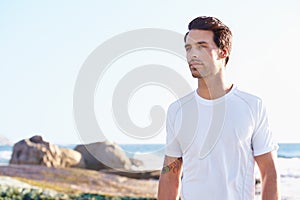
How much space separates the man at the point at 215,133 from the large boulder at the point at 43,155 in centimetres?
501

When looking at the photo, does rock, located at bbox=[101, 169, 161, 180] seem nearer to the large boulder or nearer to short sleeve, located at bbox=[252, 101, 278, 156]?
the large boulder

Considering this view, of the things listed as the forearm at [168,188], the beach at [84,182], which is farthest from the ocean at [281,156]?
the forearm at [168,188]

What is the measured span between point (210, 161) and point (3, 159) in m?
5.80

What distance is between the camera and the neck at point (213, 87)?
1547 millimetres

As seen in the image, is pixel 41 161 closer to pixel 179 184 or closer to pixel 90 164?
pixel 90 164

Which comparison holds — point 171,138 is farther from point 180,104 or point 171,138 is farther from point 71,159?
point 71,159

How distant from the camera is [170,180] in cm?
160

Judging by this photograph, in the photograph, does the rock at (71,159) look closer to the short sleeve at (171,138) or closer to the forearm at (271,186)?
the short sleeve at (171,138)

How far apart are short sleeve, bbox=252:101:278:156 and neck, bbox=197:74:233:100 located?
4.5 inches

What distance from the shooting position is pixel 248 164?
1.49 m

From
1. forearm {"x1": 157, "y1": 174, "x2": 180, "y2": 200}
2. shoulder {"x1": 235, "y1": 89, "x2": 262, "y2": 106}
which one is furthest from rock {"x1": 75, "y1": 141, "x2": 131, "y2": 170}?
shoulder {"x1": 235, "y1": 89, "x2": 262, "y2": 106}

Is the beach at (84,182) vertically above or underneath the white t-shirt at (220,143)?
underneath

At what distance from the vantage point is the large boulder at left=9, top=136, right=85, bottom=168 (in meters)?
6.41

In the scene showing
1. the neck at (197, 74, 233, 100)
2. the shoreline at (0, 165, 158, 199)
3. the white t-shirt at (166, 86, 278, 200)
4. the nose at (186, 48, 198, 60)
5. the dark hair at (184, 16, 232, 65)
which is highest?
the dark hair at (184, 16, 232, 65)
